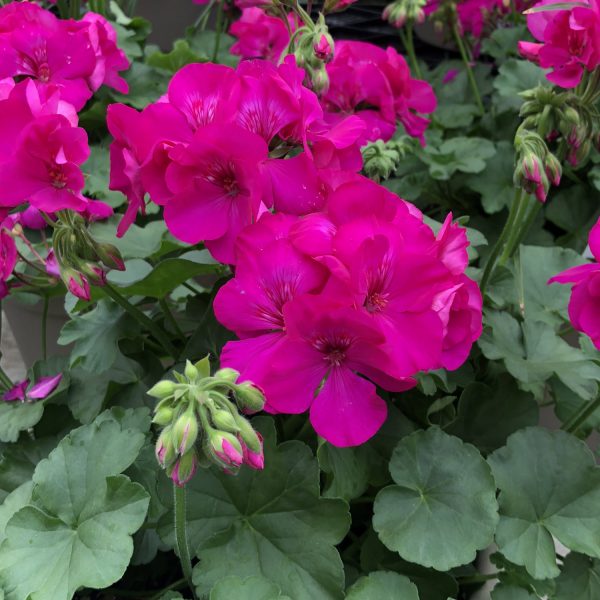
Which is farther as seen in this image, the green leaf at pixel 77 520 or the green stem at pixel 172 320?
the green stem at pixel 172 320

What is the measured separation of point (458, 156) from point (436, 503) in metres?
0.85

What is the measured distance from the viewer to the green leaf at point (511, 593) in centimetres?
70

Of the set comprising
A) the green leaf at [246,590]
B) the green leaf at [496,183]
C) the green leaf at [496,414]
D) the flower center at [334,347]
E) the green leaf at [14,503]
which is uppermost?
the flower center at [334,347]

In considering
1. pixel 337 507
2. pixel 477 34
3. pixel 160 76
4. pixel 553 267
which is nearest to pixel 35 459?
pixel 337 507

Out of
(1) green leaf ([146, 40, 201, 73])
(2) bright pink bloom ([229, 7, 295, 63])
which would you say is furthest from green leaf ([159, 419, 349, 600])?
(1) green leaf ([146, 40, 201, 73])

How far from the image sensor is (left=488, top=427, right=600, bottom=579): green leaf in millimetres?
738

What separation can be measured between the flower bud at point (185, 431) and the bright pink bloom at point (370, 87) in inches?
21.7

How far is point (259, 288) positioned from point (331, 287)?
0.21 feet

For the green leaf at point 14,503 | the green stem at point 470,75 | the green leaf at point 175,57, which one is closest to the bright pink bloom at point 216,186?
the green leaf at point 14,503

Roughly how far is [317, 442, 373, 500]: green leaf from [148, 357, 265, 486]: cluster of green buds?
0.72 ft

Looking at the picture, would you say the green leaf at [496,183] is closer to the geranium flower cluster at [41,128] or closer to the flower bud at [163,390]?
the geranium flower cluster at [41,128]

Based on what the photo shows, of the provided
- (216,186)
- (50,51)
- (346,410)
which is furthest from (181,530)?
(50,51)

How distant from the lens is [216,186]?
0.61 metres

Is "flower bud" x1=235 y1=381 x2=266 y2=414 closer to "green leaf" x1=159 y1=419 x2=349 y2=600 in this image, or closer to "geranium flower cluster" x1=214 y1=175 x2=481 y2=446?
"geranium flower cluster" x1=214 y1=175 x2=481 y2=446
